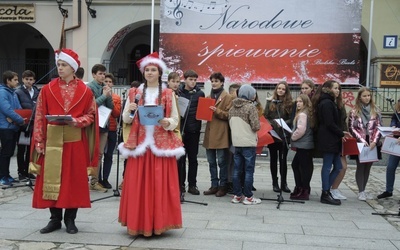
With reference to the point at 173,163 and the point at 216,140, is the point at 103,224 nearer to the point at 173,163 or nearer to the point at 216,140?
the point at 173,163

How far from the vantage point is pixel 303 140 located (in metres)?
6.49

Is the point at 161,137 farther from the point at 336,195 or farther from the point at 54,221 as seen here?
the point at 336,195

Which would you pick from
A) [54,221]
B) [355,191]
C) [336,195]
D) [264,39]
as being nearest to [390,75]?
[264,39]

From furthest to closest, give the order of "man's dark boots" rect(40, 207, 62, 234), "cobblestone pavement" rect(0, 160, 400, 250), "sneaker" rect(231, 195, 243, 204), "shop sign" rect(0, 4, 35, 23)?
"shop sign" rect(0, 4, 35, 23), "sneaker" rect(231, 195, 243, 204), "man's dark boots" rect(40, 207, 62, 234), "cobblestone pavement" rect(0, 160, 400, 250)

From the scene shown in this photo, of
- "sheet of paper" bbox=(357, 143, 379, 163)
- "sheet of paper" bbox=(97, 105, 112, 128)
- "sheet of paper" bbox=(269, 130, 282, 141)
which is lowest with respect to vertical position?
"sheet of paper" bbox=(357, 143, 379, 163)

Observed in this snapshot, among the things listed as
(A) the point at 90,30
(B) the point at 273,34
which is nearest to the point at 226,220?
(B) the point at 273,34

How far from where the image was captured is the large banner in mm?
12258

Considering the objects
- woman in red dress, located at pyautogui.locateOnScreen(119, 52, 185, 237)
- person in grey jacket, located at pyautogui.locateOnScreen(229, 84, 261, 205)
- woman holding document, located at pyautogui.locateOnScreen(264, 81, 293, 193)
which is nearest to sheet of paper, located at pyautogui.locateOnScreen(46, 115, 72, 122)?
woman in red dress, located at pyautogui.locateOnScreen(119, 52, 185, 237)

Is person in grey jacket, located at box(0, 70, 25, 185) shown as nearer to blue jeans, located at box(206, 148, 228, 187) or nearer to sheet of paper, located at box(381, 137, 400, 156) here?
blue jeans, located at box(206, 148, 228, 187)

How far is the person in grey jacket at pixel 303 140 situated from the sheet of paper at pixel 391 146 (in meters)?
1.13

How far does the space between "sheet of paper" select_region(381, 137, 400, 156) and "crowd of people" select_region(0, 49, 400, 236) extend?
228 mm

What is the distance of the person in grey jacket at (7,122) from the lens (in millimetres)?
7219

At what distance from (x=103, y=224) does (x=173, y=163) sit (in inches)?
50.2

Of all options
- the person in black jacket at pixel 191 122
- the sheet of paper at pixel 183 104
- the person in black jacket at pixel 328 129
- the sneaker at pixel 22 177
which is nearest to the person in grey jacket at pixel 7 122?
the sneaker at pixel 22 177
